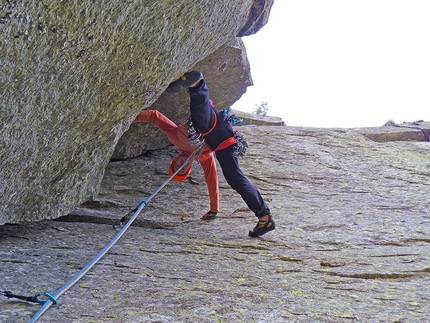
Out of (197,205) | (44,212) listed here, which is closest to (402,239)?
(197,205)

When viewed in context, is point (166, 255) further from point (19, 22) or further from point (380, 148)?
point (380, 148)

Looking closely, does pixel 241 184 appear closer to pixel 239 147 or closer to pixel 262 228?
pixel 239 147

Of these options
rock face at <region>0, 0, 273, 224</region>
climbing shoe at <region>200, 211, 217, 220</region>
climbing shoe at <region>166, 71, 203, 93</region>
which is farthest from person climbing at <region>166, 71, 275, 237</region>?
climbing shoe at <region>200, 211, 217, 220</region>

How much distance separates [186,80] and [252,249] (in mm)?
2591

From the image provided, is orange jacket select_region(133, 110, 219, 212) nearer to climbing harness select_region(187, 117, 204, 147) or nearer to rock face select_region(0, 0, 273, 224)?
climbing harness select_region(187, 117, 204, 147)

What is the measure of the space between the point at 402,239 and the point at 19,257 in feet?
17.3

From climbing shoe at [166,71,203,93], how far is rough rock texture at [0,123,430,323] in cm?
216

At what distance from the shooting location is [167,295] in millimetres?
4172

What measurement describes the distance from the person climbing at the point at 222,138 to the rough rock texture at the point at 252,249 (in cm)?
41

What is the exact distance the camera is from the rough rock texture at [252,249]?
3996 mm

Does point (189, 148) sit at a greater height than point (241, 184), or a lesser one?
greater

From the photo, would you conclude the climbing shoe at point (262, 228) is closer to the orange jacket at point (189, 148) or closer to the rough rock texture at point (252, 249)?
the rough rock texture at point (252, 249)

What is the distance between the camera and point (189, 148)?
7734 millimetres

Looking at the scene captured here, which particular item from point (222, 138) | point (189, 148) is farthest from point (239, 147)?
point (189, 148)
